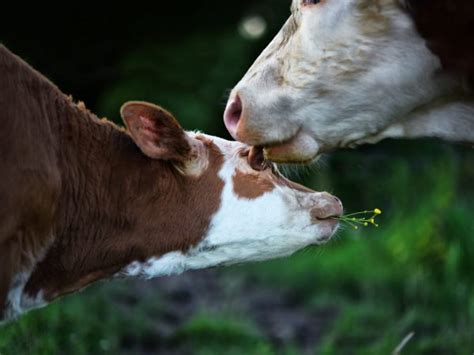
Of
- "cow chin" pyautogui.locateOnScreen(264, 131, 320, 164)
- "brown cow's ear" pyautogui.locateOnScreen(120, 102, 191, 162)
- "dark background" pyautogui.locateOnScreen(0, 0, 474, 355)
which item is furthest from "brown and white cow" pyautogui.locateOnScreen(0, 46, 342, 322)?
"dark background" pyautogui.locateOnScreen(0, 0, 474, 355)

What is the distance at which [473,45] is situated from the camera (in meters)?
4.44

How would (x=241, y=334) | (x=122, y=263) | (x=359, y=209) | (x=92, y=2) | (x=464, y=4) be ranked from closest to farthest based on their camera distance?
(x=464, y=4) → (x=122, y=263) → (x=241, y=334) → (x=359, y=209) → (x=92, y=2)

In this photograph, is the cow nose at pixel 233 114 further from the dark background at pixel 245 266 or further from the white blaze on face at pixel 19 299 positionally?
the white blaze on face at pixel 19 299

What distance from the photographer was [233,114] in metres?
4.83

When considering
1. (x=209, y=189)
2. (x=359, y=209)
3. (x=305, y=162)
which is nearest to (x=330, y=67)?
(x=305, y=162)

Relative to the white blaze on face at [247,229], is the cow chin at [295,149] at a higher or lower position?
higher

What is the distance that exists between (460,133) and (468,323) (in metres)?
2.80

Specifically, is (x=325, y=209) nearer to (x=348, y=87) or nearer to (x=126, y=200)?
(x=348, y=87)

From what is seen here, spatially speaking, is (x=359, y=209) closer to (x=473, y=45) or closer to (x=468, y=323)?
(x=468, y=323)

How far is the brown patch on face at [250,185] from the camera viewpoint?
4850 millimetres

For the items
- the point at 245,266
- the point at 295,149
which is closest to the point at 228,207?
the point at 295,149

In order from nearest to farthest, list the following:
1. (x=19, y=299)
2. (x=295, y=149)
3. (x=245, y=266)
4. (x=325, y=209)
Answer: (x=19, y=299), (x=295, y=149), (x=325, y=209), (x=245, y=266)

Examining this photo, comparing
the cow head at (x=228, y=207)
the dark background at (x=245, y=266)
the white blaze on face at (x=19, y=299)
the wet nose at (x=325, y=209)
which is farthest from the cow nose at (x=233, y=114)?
the white blaze on face at (x=19, y=299)

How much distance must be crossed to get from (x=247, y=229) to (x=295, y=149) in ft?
1.30
